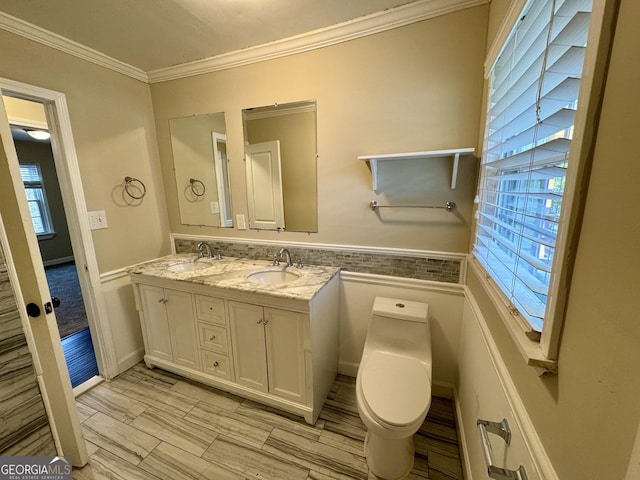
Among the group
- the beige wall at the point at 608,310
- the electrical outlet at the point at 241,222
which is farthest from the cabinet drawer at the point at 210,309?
the beige wall at the point at 608,310

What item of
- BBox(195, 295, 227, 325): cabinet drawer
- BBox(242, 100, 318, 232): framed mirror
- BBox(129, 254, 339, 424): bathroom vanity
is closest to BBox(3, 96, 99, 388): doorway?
BBox(129, 254, 339, 424): bathroom vanity

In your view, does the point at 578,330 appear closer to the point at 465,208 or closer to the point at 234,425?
the point at 465,208

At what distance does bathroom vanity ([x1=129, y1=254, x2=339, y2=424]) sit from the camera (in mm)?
1512

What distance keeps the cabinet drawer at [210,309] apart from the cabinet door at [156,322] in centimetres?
33

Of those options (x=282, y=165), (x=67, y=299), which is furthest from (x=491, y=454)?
(x=67, y=299)

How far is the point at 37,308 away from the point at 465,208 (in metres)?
2.26

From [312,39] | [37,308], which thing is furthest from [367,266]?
[37,308]

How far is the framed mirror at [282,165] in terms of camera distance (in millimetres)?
1798

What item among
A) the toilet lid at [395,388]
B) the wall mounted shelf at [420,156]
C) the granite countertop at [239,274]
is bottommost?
the toilet lid at [395,388]

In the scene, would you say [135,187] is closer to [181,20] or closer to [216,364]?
[181,20]

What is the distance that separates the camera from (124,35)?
5.29 feet

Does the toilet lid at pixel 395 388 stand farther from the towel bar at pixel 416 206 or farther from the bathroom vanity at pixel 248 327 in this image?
the towel bar at pixel 416 206

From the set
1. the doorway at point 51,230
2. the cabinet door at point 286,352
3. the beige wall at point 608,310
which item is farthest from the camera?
the doorway at point 51,230

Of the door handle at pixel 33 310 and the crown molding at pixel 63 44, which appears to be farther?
the crown molding at pixel 63 44
